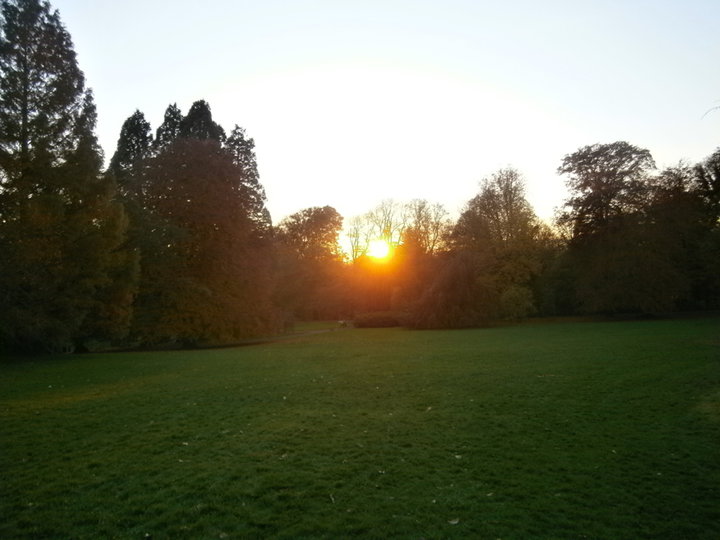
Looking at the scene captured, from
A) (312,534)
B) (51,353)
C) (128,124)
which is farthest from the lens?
(128,124)

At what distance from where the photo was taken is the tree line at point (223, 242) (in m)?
18.9

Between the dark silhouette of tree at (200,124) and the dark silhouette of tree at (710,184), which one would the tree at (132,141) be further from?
the dark silhouette of tree at (710,184)

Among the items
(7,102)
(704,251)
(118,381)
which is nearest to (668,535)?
(118,381)

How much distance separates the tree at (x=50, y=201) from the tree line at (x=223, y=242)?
6 centimetres

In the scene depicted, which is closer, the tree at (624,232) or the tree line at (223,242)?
the tree line at (223,242)

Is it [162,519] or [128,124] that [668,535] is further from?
[128,124]

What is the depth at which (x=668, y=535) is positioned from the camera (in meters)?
4.21

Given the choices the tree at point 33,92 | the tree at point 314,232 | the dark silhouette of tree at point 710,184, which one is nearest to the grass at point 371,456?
the tree at point 33,92

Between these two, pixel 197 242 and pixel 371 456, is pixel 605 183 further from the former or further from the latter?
pixel 371 456

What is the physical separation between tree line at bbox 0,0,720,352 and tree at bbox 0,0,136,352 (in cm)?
6

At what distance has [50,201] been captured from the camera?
18375 millimetres

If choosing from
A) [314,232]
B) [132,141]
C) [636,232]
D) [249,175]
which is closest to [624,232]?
[636,232]

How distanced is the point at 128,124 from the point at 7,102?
13521mm

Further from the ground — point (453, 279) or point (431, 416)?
point (453, 279)
